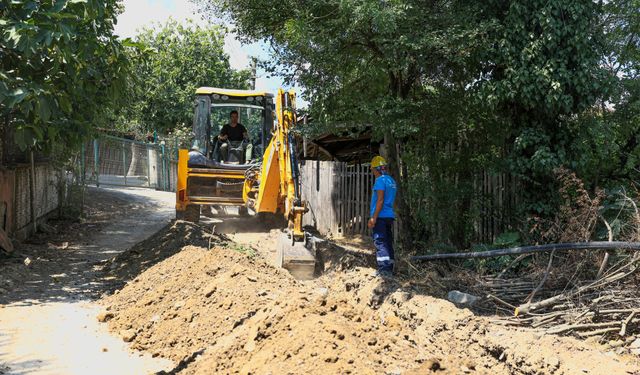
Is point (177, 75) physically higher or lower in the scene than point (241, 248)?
higher

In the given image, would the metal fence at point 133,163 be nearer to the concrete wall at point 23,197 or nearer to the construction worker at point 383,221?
the concrete wall at point 23,197

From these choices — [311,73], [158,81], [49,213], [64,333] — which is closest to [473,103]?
[311,73]

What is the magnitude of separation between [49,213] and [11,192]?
3.50 meters

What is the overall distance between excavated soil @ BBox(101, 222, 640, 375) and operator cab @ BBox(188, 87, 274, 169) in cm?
528

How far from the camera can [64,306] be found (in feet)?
29.3

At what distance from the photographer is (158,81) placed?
3078cm

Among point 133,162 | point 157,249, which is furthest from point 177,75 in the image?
point 157,249

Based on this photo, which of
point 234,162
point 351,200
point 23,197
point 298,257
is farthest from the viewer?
point 351,200

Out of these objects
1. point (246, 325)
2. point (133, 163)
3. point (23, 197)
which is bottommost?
point (246, 325)

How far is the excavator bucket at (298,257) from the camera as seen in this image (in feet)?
32.0

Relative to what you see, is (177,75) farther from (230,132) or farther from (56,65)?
(56,65)

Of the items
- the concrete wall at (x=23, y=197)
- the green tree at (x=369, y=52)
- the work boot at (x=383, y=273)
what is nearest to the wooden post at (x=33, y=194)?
the concrete wall at (x=23, y=197)

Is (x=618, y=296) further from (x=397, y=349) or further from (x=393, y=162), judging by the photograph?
(x=393, y=162)

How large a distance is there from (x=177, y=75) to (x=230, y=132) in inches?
676
